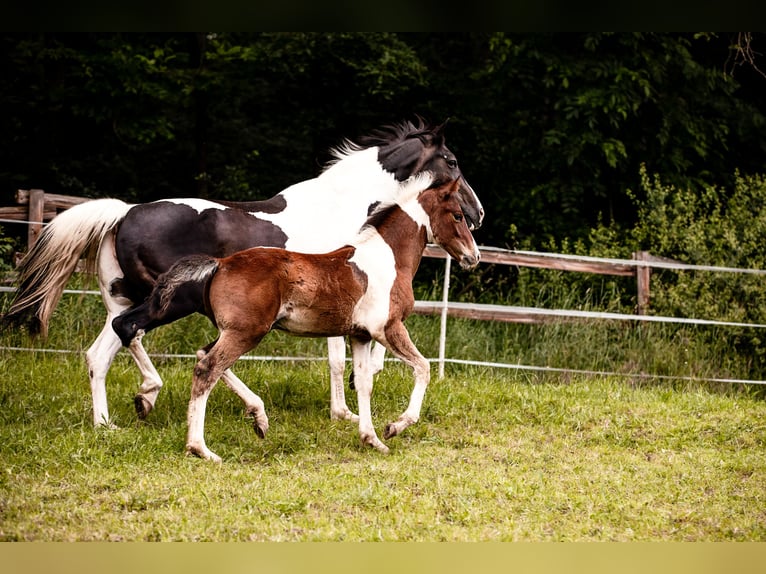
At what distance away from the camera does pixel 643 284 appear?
9922 millimetres

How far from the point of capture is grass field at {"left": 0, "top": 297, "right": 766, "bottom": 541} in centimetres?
411

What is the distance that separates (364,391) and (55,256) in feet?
8.21

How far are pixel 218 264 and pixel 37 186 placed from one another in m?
9.50

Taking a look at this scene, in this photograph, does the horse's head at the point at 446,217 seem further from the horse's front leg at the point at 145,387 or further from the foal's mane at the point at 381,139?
the horse's front leg at the point at 145,387

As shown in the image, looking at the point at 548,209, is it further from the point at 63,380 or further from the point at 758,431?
the point at 63,380

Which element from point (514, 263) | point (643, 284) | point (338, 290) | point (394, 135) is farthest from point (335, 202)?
point (643, 284)

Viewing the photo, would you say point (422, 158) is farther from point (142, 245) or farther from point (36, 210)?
point (36, 210)

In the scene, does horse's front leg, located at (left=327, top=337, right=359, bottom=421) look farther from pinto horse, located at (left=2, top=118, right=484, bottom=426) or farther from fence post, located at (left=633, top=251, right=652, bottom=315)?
fence post, located at (left=633, top=251, right=652, bottom=315)

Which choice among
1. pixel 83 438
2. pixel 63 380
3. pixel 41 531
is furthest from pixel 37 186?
pixel 41 531

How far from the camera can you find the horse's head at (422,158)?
689cm

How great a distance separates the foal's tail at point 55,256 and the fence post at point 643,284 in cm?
617

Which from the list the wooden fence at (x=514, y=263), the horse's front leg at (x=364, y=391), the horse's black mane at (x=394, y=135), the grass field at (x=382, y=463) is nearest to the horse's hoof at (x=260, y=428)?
the grass field at (x=382, y=463)

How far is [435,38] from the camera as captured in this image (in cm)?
1541

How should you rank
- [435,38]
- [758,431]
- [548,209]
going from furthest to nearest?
[435,38], [548,209], [758,431]
